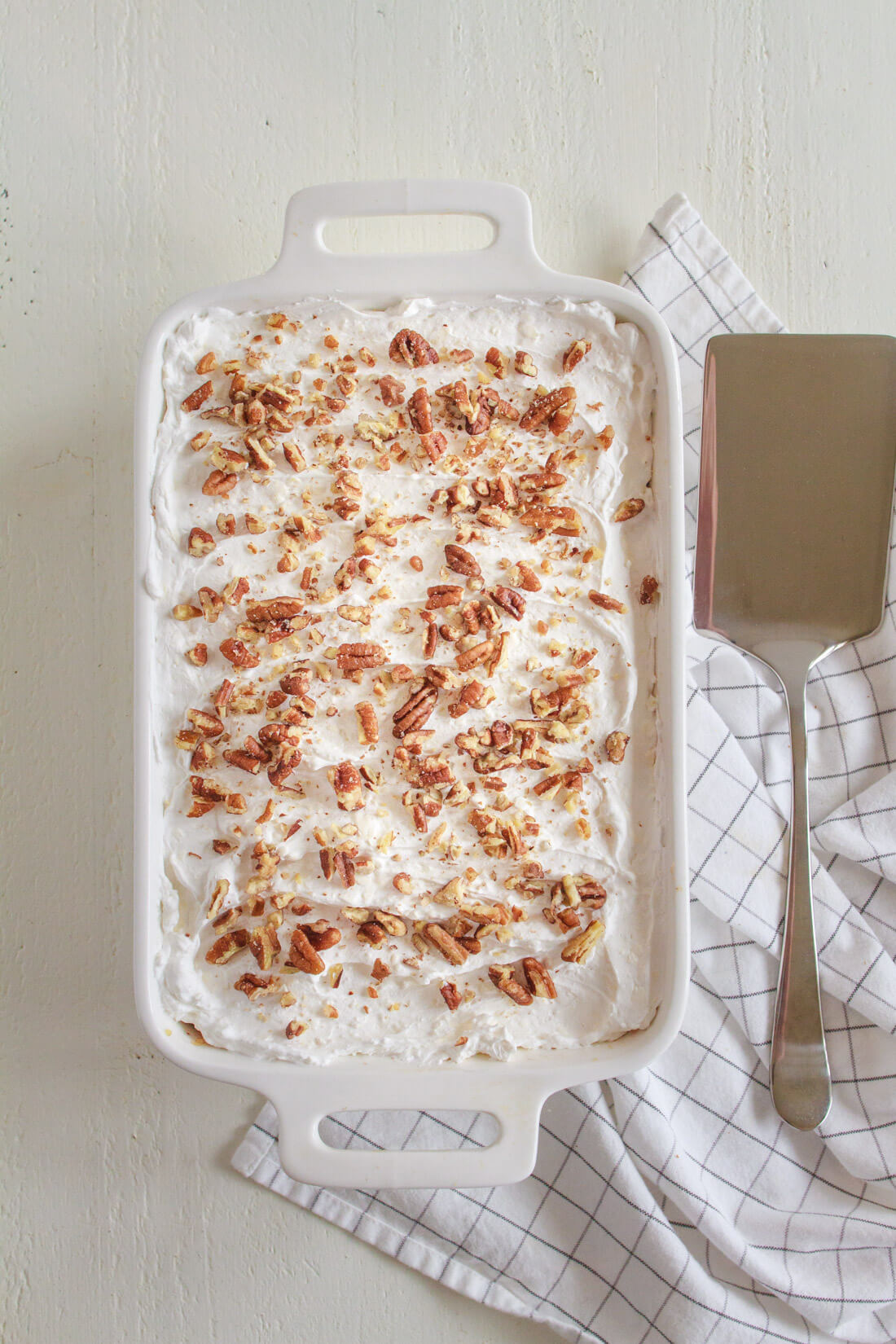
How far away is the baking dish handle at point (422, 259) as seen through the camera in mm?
1065

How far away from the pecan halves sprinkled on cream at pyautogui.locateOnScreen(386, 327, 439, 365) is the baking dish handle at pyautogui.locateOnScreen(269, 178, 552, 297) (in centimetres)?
5

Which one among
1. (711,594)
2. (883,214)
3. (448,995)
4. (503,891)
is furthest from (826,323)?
(448,995)

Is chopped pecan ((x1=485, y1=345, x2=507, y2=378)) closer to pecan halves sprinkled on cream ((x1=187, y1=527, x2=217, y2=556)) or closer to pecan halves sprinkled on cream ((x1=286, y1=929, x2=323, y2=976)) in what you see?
pecan halves sprinkled on cream ((x1=187, y1=527, x2=217, y2=556))

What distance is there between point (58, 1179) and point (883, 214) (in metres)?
1.68

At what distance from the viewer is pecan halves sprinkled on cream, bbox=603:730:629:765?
1056 mm

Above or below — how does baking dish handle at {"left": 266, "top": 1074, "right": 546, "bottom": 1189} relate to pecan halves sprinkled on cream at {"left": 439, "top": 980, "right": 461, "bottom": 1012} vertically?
below

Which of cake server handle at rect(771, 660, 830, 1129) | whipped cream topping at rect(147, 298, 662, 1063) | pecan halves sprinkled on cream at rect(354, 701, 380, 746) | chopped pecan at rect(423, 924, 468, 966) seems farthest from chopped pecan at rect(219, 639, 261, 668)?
cake server handle at rect(771, 660, 830, 1129)

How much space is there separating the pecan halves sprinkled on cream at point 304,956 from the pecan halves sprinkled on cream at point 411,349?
631 millimetres

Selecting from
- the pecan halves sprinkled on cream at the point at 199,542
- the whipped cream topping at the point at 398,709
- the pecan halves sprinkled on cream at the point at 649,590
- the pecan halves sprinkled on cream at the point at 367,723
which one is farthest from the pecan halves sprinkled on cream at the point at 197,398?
the pecan halves sprinkled on cream at the point at 649,590

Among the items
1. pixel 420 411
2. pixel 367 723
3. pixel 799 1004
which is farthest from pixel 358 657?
pixel 799 1004

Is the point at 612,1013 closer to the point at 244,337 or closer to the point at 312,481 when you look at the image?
the point at 312,481

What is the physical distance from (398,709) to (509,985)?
319 mm

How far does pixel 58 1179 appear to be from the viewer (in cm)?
125

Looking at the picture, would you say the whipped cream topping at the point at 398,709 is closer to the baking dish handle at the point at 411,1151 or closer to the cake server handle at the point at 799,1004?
the baking dish handle at the point at 411,1151
